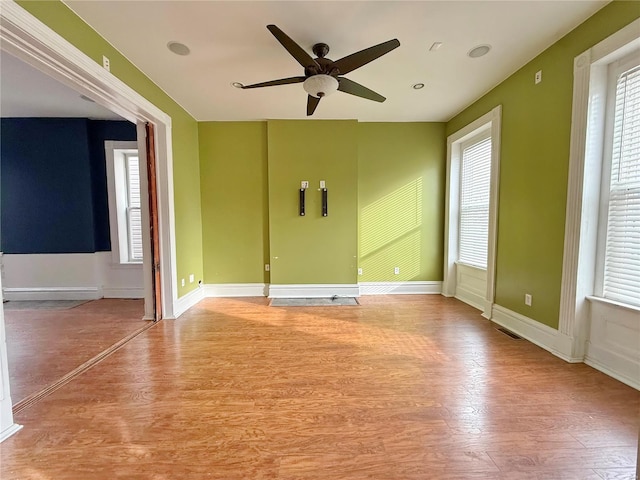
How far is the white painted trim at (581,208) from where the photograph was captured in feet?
6.85

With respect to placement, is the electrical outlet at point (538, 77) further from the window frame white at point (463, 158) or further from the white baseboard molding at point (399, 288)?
the white baseboard molding at point (399, 288)

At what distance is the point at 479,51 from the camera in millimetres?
2475

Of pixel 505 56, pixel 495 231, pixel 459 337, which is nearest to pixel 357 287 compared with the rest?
pixel 459 337

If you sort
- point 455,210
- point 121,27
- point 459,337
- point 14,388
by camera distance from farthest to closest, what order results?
point 455,210
point 459,337
point 121,27
point 14,388

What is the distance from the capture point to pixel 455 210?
4.20m

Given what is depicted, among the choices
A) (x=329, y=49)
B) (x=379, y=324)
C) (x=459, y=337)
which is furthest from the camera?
(x=379, y=324)

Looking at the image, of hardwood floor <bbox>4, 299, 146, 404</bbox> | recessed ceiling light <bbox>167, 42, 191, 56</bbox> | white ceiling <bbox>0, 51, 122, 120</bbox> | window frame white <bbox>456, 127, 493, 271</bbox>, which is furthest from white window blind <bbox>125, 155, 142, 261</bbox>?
window frame white <bbox>456, 127, 493, 271</bbox>

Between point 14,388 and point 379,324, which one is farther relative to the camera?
point 379,324

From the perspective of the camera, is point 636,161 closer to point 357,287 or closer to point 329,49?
point 329,49

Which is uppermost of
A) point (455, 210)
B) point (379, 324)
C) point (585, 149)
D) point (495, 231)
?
point (585, 149)

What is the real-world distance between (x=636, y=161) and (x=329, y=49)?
2.60 meters

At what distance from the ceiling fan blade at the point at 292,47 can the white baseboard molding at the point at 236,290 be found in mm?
3266

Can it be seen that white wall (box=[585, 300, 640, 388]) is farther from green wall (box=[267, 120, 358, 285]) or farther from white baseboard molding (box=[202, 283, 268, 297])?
white baseboard molding (box=[202, 283, 268, 297])

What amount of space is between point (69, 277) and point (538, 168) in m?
6.49
